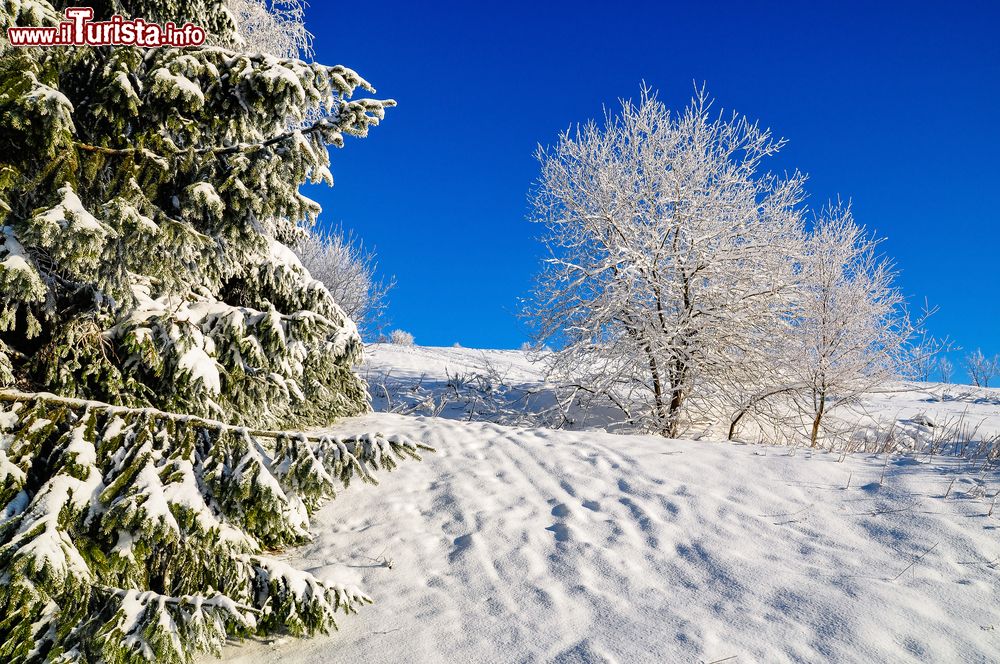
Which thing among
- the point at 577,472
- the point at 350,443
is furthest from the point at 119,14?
the point at 577,472

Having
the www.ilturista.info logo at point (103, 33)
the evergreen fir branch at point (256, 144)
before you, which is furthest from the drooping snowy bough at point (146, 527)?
the www.ilturista.info logo at point (103, 33)

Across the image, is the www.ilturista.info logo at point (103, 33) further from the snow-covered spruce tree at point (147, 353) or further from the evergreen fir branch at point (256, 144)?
the evergreen fir branch at point (256, 144)

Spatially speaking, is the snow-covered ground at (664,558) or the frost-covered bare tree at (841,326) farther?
the frost-covered bare tree at (841,326)

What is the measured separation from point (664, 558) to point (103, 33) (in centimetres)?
476

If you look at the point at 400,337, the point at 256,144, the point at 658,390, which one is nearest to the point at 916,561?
the point at 256,144

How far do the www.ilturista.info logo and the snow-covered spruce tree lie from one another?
0.08m

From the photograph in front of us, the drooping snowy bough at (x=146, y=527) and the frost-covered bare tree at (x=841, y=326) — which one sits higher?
the frost-covered bare tree at (x=841, y=326)

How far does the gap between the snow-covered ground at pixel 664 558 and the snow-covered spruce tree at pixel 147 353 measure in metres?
0.63

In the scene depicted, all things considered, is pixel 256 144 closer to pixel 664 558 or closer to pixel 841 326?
pixel 664 558

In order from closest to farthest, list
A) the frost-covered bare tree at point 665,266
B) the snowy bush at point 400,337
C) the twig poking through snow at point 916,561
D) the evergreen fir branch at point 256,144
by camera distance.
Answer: the evergreen fir branch at point 256,144, the twig poking through snow at point 916,561, the frost-covered bare tree at point 665,266, the snowy bush at point 400,337

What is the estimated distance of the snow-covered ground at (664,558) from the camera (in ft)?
9.15

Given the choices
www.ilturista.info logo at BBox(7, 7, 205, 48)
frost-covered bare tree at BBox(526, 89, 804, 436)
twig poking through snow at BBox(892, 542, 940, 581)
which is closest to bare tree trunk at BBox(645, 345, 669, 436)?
frost-covered bare tree at BBox(526, 89, 804, 436)

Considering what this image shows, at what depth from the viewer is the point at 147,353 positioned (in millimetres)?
3252

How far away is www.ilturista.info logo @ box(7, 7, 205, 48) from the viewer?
3129 mm
